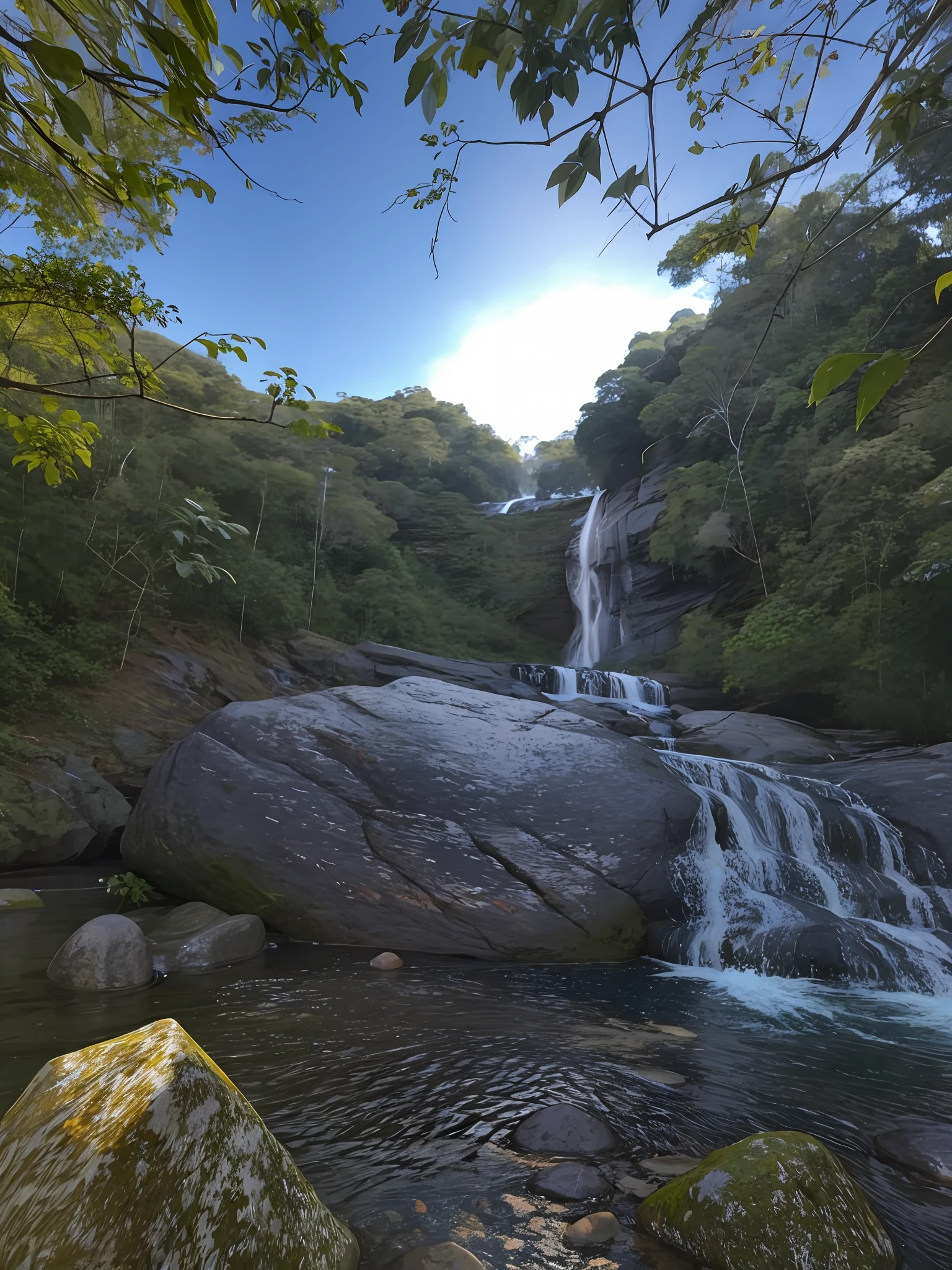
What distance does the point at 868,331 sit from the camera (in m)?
15.7

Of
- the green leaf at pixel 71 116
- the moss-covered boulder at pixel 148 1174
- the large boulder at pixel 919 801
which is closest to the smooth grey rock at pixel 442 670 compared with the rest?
the large boulder at pixel 919 801

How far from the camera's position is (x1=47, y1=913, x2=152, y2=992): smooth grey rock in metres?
4.64

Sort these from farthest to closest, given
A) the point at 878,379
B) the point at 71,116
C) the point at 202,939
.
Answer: the point at 202,939 < the point at 71,116 < the point at 878,379

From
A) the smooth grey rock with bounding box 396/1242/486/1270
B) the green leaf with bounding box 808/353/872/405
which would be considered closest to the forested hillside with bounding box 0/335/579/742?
the green leaf with bounding box 808/353/872/405

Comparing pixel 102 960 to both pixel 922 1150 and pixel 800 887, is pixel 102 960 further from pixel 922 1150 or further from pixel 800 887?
pixel 800 887

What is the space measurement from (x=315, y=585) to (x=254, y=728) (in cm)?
1417

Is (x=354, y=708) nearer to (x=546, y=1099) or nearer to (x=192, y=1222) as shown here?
(x=546, y=1099)

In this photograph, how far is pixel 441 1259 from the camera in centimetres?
205

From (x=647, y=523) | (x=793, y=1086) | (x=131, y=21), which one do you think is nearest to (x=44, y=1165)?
(x=131, y=21)

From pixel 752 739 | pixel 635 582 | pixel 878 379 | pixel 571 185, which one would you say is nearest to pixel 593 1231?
pixel 878 379

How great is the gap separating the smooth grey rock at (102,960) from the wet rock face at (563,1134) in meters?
3.14

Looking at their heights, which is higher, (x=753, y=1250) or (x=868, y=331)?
(x=868, y=331)

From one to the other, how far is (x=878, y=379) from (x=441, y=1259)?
100.0 inches

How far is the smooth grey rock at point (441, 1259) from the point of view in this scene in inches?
79.9
